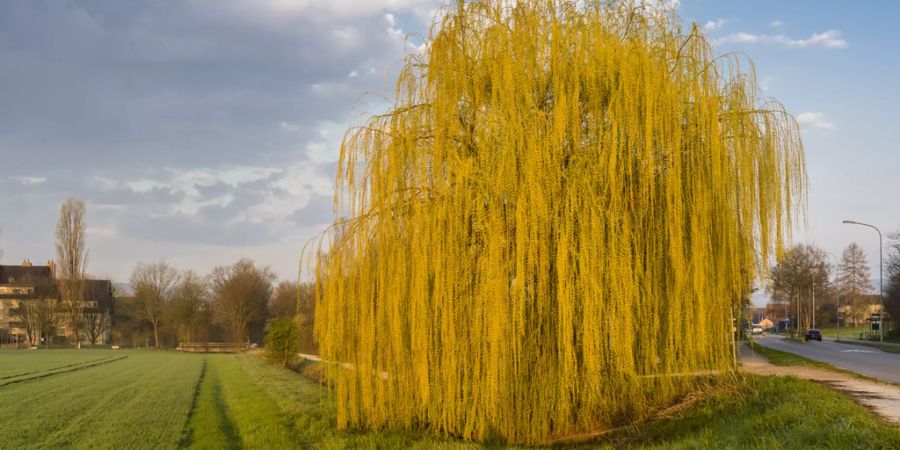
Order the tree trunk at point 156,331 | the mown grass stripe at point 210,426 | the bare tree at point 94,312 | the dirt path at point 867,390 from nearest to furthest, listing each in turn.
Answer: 1. the dirt path at point 867,390
2. the mown grass stripe at point 210,426
3. the tree trunk at point 156,331
4. the bare tree at point 94,312

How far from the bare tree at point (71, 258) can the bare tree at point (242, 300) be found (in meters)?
14.6

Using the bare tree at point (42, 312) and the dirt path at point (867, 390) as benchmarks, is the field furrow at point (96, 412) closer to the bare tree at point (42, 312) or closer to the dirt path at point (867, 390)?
the dirt path at point (867, 390)

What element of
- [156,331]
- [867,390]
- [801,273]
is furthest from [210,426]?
[156,331]

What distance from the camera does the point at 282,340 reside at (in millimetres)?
35531

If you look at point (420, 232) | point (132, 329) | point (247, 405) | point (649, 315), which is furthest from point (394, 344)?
point (132, 329)

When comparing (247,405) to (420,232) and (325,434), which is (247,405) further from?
(420,232)

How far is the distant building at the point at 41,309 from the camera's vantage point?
71.6 m

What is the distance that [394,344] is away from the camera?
10969 millimetres

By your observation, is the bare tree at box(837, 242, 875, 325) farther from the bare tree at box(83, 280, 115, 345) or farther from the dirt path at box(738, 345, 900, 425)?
the bare tree at box(83, 280, 115, 345)

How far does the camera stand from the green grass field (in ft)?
27.6

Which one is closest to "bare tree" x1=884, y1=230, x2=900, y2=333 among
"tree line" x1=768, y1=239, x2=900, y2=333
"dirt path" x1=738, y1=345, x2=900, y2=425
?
"tree line" x1=768, y1=239, x2=900, y2=333

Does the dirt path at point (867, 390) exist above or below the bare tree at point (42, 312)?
above

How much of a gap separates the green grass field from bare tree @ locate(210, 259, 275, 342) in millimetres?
47107

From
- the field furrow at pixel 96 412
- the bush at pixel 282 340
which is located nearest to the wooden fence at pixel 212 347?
the bush at pixel 282 340
